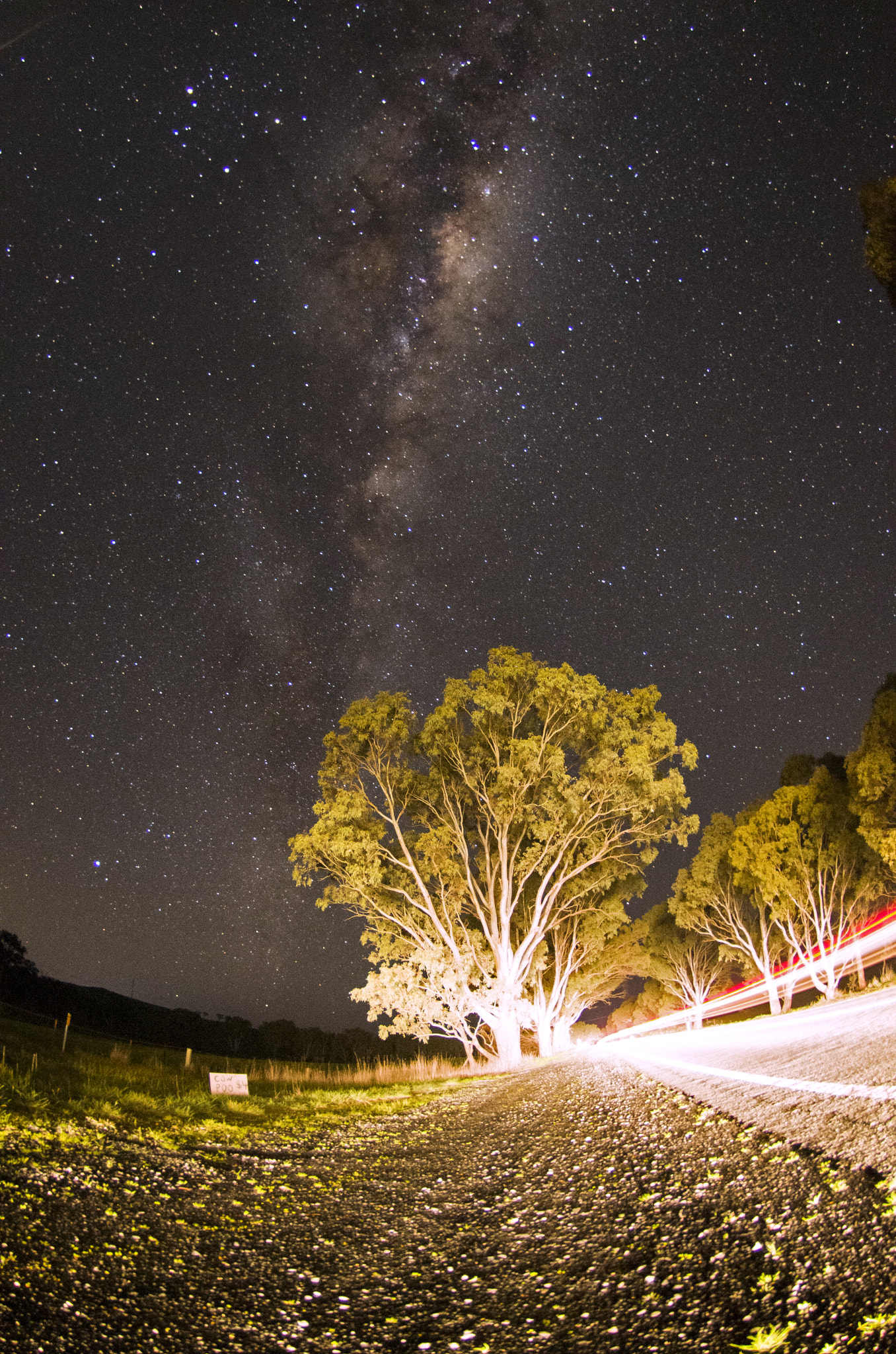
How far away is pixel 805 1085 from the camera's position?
4.01m

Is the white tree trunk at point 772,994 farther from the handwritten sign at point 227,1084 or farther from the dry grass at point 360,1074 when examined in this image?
the handwritten sign at point 227,1084

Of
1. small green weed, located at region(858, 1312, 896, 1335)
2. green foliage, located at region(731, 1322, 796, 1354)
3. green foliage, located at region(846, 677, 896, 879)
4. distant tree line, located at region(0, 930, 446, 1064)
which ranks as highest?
green foliage, located at region(846, 677, 896, 879)

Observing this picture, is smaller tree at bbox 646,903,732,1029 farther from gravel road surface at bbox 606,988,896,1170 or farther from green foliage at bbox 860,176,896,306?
green foliage at bbox 860,176,896,306

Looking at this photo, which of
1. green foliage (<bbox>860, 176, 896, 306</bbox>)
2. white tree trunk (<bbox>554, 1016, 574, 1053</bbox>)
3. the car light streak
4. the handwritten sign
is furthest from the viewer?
the car light streak

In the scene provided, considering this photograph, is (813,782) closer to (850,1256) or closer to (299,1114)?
(299,1114)

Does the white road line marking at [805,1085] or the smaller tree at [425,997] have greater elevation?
the white road line marking at [805,1085]

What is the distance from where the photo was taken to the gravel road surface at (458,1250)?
1697 mm

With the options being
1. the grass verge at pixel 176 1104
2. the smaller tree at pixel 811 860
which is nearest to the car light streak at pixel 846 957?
the smaller tree at pixel 811 860

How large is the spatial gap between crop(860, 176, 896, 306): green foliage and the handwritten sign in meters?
14.5

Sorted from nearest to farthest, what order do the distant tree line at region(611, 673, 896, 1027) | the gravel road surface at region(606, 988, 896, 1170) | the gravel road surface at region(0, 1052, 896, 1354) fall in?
the gravel road surface at region(0, 1052, 896, 1354)
the gravel road surface at region(606, 988, 896, 1170)
the distant tree line at region(611, 673, 896, 1027)

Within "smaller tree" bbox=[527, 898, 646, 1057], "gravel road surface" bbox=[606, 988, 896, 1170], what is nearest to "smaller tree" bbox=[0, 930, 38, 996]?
"smaller tree" bbox=[527, 898, 646, 1057]

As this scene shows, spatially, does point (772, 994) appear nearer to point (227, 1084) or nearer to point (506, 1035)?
point (506, 1035)

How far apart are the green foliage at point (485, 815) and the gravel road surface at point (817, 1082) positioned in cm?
888

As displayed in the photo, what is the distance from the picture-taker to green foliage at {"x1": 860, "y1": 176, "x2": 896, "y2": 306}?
9.56 metres
